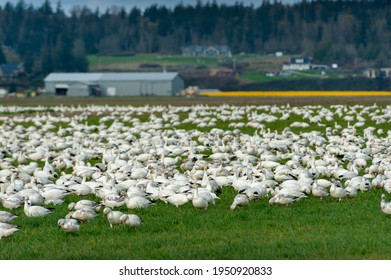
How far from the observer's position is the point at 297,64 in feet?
587

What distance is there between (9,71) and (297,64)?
170 ft

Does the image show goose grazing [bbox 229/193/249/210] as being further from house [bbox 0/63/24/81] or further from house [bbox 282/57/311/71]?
house [bbox 282/57/311/71]

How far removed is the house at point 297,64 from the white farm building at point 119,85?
2123 inches

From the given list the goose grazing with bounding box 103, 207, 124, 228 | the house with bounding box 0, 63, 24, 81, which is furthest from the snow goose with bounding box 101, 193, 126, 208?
the house with bounding box 0, 63, 24, 81

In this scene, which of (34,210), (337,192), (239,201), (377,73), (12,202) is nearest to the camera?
(34,210)

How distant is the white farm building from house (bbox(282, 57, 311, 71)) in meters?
53.9

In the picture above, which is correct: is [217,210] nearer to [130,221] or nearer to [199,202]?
[199,202]

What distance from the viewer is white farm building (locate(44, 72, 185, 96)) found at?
116 meters

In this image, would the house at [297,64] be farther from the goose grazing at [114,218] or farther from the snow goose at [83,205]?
the goose grazing at [114,218]

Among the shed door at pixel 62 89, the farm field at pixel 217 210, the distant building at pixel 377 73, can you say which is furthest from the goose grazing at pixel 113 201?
the distant building at pixel 377 73

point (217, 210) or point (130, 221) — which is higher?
point (130, 221)

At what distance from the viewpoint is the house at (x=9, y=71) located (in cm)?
15775

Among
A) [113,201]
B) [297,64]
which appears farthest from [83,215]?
[297,64]

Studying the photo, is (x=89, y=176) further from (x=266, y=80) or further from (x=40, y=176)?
(x=266, y=80)
